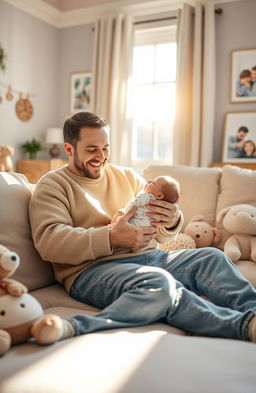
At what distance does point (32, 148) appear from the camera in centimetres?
530

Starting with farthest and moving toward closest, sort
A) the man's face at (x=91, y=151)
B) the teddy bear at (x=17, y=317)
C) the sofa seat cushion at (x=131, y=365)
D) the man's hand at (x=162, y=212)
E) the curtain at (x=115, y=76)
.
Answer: the curtain at (x=115, y=76) → the man's face at (x=91, y=151) → the man's hand at (x=162, y=212) → the teddy bear at (x=17, y=317) → the sofa seat cushion at (x=131, y=365)

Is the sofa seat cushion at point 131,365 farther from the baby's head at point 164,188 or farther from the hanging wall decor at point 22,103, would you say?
the hanging wall decor at point 22,103

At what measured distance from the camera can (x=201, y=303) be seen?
1403 mm

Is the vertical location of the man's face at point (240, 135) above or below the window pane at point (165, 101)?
below

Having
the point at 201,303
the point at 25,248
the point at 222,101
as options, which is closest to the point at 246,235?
the point at 201,303

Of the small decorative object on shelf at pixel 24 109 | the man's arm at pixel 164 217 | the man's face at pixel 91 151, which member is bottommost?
the man's arm at pixel 164 217

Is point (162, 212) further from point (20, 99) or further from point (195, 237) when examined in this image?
point (20, 99)

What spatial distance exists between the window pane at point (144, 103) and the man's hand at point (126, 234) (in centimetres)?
390

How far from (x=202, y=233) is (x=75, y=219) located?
0.84m

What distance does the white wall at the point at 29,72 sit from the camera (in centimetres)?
512

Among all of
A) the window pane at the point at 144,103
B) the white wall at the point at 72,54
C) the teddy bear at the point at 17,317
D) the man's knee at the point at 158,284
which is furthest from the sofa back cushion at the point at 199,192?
the white wall at the point at 72,54

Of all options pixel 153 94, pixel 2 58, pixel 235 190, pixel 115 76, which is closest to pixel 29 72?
pixel 2 58

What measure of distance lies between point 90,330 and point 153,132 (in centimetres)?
431

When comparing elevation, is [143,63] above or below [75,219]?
above
